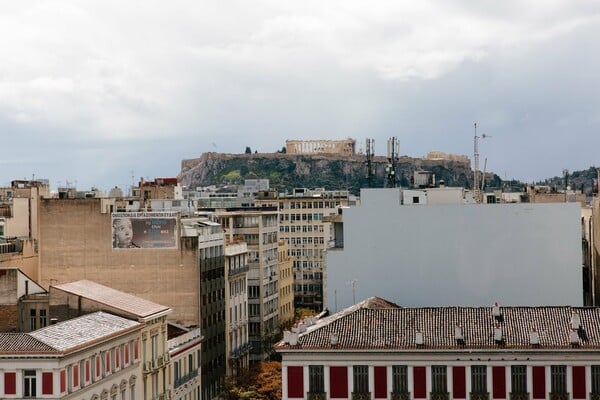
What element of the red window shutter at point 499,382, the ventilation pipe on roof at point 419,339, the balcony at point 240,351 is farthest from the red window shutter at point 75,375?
the balcony at point 240,351

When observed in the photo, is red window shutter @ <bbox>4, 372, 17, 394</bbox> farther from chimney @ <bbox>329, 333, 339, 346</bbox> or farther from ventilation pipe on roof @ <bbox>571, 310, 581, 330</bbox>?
ventilation pipe on roof @ <bbox>571, 310, 581, 330</bbox>

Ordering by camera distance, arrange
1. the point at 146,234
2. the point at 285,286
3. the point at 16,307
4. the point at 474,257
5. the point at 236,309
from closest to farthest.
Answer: the point at 474,257 < the point at 16,307 < the point at 146,234 < the point at 236,309 < the point at 285,286

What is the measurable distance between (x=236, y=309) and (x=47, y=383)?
54329 mm

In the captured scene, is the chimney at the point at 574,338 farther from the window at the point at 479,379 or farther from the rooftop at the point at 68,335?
the rooftop at the point at 68,335

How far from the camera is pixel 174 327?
349 feet

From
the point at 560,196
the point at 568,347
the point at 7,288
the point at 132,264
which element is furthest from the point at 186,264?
the point at 560,196

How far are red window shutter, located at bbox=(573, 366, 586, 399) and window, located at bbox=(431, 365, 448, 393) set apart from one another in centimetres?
732

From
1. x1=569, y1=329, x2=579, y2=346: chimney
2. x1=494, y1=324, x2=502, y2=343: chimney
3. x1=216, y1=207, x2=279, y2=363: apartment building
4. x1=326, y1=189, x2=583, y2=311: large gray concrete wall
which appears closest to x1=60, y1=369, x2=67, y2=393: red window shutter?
x1=326, y1=189, x2=583, y2=311: large gray concrete wall

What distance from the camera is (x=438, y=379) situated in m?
70.7

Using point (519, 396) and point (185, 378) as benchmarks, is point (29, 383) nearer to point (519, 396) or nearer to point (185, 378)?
point (519, 396)

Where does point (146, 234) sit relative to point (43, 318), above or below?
above

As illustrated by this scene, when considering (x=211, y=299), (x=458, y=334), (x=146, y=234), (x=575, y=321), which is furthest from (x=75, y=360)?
(x=211, y=299)

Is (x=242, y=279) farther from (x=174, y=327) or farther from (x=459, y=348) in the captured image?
(x=459, y=348)

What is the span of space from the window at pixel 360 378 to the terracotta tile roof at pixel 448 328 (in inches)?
52.3
